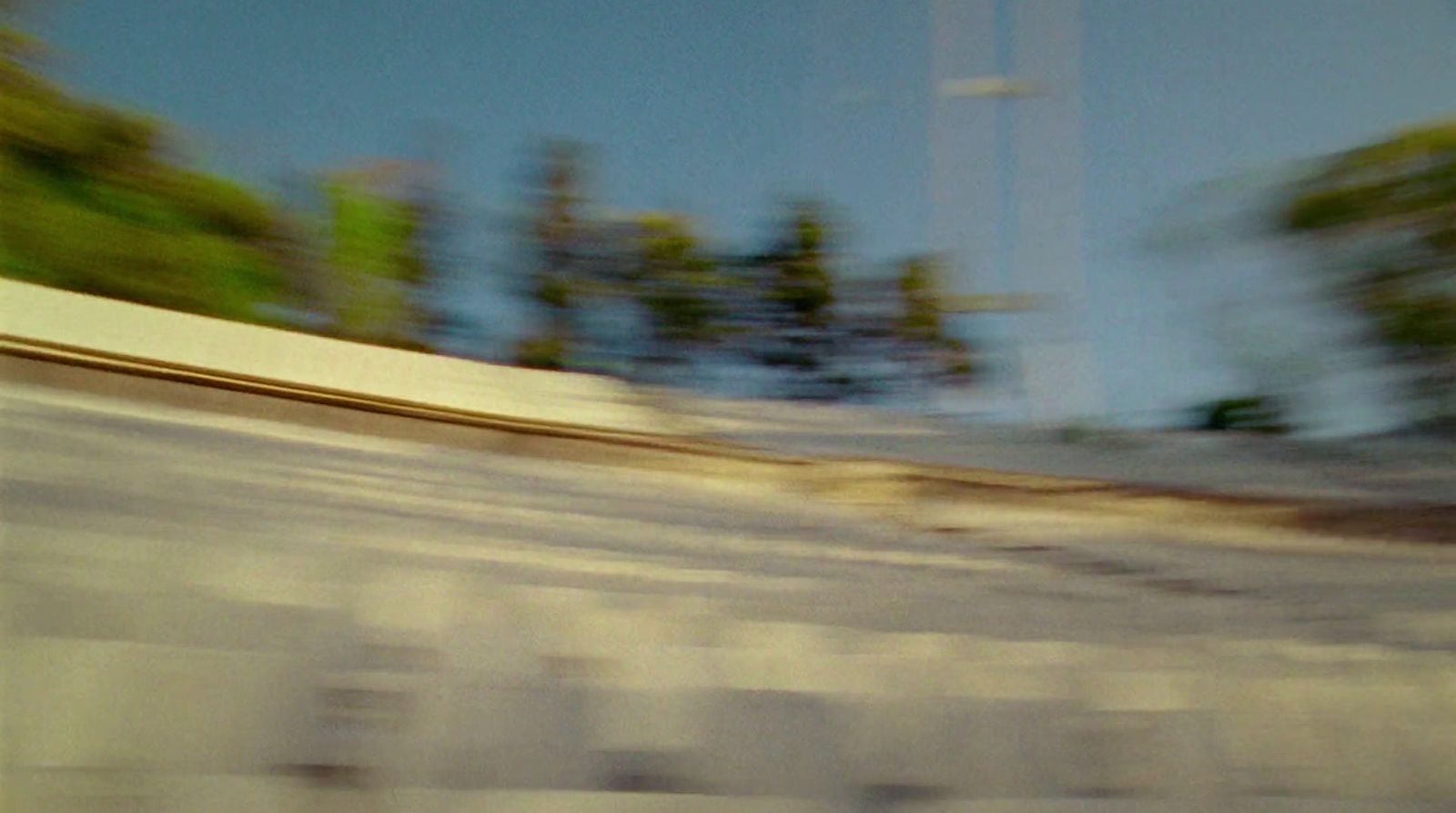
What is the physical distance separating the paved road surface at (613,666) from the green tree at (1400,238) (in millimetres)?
1914

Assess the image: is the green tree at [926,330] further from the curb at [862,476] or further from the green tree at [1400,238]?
the curb at [862,476]

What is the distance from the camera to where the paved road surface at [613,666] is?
1.30 m

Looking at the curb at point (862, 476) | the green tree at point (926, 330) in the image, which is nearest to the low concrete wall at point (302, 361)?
the curb at point (862, 476)

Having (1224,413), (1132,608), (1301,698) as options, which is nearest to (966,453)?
(1224,413)

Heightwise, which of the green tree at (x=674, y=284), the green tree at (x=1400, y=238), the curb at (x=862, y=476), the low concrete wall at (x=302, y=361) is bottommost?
the curb at (x=862, y=476)

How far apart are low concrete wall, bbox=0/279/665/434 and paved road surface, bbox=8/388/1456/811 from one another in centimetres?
48

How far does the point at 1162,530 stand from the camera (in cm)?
277

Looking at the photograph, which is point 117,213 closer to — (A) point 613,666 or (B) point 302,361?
(B) point 302,361

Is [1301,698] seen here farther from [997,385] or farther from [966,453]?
[997,385]

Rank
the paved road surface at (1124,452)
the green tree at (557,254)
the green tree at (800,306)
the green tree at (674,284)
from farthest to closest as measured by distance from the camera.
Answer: the green tree at (800,306)
the green tree at (674,284)
the green tree at (557,254)
the paved road surface at (1124,452)

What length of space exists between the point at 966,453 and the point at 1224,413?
1.29 metres

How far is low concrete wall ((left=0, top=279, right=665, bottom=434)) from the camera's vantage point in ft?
8.97

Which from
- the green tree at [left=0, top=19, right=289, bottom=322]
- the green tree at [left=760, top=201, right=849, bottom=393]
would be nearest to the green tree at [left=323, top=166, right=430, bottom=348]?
the green tree at [left=0, top=19, right=289, bottom=322]

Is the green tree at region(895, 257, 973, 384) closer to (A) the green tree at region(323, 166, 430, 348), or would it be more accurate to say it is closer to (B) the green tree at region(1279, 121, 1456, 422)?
(B) the green tree at region(1279, 121, 1456, 422)
